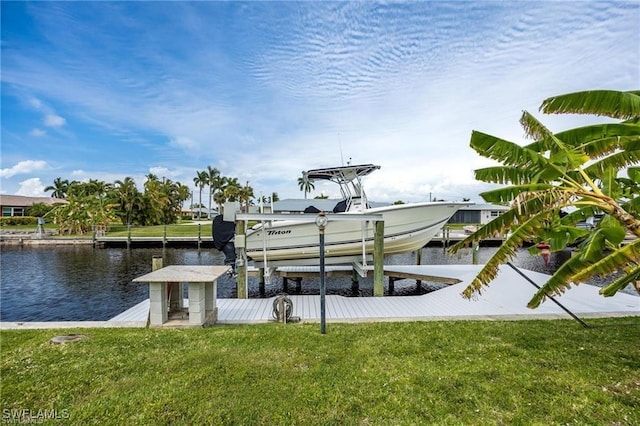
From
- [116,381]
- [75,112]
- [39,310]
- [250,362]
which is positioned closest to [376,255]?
[250,362]

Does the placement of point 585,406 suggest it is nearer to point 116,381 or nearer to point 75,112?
point 116,381

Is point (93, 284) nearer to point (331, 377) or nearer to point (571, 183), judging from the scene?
point (331, 377)

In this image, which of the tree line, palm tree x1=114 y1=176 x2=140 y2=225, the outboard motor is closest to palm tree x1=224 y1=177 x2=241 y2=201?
the tree line

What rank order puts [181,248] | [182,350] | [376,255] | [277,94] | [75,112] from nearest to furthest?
1. [182,350]
2. [376,255]
3. [277,94]
4. [75,112]
5. [181,248]

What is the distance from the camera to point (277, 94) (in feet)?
48.0

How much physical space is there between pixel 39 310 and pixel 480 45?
1606cm

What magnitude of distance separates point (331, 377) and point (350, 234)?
6601mm

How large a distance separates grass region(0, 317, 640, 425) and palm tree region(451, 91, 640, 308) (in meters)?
0.91

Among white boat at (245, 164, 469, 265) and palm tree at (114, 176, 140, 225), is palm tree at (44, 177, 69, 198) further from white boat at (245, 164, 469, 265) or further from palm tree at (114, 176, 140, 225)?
white boat at (245, 164, 469, 265)

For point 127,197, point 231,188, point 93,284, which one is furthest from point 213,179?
point 93,284

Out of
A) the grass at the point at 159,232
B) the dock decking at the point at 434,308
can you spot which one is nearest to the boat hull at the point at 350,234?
the dock decking at the point at 434,308

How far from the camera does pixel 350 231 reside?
9.92 meters

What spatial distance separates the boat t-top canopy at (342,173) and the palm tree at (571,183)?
216 inches

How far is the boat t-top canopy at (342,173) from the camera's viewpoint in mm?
9945
